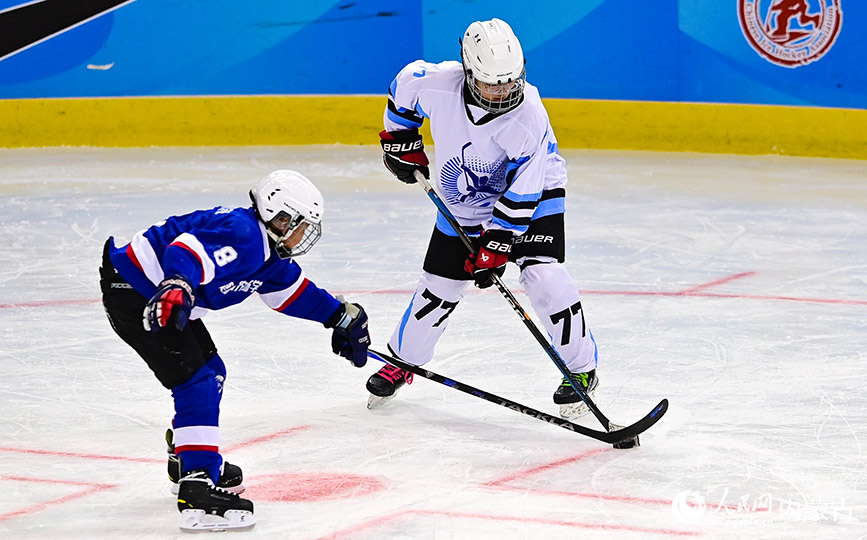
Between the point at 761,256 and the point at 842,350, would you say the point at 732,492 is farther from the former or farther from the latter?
the point at 761,256

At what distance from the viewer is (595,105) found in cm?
802

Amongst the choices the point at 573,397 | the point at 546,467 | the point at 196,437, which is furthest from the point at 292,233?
the point at 573,397

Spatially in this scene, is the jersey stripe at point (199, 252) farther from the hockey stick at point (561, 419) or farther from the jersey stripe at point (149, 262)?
the hockey stick at point (561, 419)

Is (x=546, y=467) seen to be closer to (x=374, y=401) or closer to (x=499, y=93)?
(x=374, y=401)

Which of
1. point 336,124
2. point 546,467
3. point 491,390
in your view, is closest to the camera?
point 546,467

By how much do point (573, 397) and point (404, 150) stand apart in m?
0.83

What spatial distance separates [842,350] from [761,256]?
140 centimetres

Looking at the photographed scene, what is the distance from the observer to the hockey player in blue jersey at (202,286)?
8.25 ft

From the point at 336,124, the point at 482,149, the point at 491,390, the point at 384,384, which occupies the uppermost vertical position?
the point at 482,149

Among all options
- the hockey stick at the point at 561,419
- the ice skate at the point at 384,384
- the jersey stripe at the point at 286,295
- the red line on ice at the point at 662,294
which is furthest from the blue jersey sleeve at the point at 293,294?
the red line on ice at the point at 662,294

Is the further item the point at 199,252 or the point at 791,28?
A: the point at 791,28

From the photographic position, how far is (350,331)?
2893 millimetres

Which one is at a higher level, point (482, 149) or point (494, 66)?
point (494, 66)

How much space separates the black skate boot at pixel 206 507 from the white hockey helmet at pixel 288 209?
51 cm
